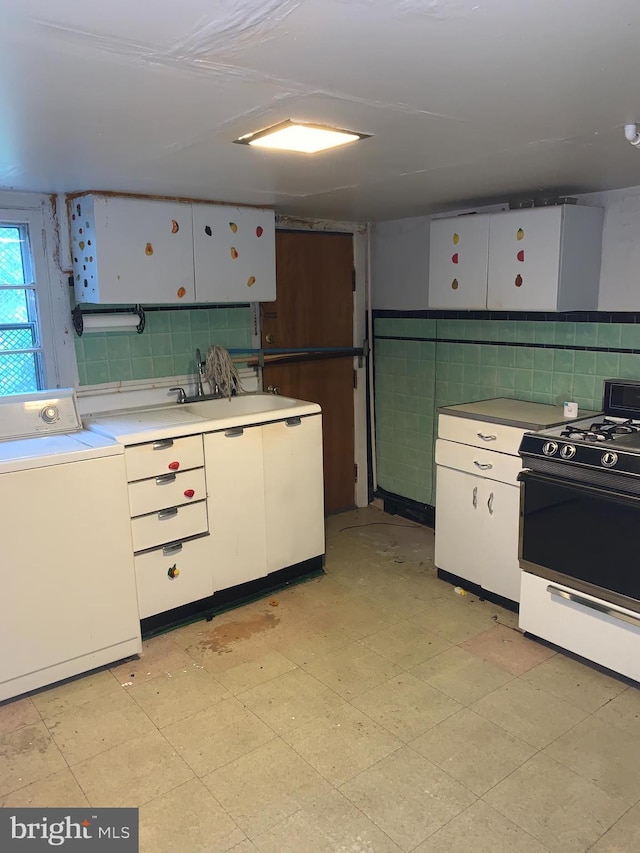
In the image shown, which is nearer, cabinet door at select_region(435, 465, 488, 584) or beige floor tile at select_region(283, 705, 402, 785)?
beige floor tile at select_region(283, 705, 402, 785)

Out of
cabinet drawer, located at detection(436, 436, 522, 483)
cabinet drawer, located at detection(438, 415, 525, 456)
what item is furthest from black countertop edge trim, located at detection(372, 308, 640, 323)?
cabinet drawer, located at detection(436, 436, 522, 483)

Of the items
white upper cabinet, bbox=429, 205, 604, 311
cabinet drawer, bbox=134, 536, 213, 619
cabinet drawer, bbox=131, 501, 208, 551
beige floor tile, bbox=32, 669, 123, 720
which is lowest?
beige floor tile, bbox=32, 669, 123, 720

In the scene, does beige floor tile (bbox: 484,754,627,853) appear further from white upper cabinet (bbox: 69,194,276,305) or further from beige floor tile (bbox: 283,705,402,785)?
white upper cabinet (bbox: 69,194,276,305)

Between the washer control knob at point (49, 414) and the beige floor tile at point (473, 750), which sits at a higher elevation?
the washer control knob at point (49, 414)

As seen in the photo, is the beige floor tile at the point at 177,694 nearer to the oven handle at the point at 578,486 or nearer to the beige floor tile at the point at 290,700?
the beige floor tile at the point at 290,700

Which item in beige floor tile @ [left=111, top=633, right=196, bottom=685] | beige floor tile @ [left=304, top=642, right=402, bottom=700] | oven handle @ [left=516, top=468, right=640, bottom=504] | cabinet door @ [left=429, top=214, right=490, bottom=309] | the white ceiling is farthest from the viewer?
cabinet door @ [left=429, top=214, right=490, bottom=309]

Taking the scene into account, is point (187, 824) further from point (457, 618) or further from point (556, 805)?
point (457, 618)

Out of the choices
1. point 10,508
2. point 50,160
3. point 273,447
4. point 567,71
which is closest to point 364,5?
point 567,71

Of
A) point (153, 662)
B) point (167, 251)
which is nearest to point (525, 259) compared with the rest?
point (167, 251)

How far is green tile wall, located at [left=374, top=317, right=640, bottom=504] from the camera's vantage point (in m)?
3.28

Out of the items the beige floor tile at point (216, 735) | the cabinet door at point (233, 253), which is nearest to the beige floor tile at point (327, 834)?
the beige floor tile at point (216, 735)

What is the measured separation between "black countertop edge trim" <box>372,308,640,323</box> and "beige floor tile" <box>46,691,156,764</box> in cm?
265

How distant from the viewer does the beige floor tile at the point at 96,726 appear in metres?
2.28

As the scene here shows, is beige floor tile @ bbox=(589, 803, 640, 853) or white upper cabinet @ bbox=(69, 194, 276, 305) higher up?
white upper cabinet @ bbox=(69, 194, 276, 305)
